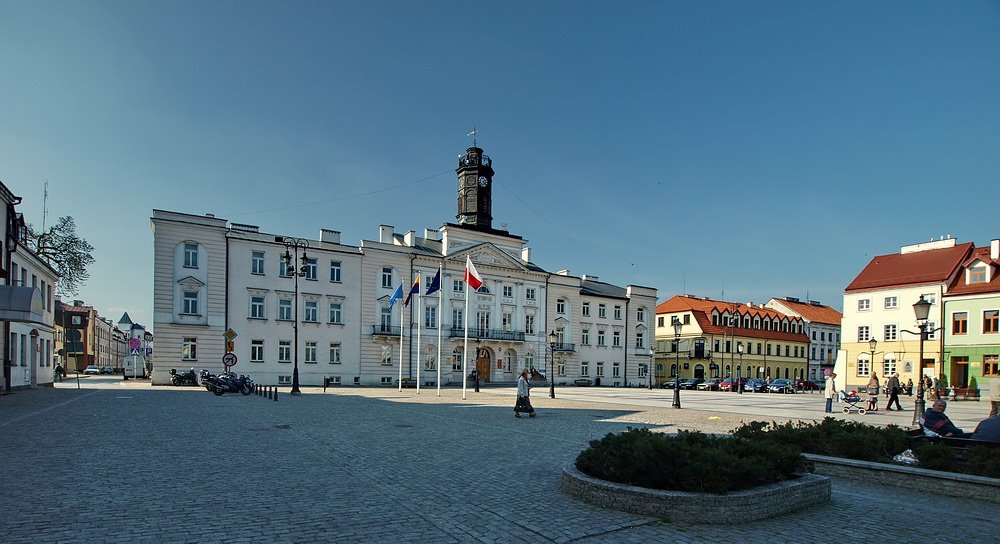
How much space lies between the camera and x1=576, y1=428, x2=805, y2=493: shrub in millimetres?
7660

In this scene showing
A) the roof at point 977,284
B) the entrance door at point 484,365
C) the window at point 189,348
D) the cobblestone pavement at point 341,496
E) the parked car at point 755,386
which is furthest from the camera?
the parked car at point 755,386

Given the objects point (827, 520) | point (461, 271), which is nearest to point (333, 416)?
point (827, 520)

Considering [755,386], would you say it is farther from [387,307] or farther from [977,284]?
[387,307]

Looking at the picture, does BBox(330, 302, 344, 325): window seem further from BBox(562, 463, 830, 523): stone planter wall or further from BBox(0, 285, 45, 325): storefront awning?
BBox(562, 463, 830, 523): stone planter wall

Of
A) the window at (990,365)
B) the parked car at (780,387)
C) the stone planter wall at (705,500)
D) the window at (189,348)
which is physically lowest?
the parked car at (780,387)

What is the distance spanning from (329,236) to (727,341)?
52.1m

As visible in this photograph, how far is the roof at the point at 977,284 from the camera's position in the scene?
1889 inches

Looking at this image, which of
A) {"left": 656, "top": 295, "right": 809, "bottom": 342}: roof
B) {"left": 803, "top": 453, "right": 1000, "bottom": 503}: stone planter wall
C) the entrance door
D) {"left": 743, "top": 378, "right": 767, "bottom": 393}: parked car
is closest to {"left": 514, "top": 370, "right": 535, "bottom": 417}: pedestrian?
{"left": 803, "top": 453, "right": 1000, "bottom": 503}: stone planter wall

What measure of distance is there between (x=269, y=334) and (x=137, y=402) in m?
22.3

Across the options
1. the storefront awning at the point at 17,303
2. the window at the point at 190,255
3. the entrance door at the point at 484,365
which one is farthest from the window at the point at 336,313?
the storefront awning at the point at 17,303

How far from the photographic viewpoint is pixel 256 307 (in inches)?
1853

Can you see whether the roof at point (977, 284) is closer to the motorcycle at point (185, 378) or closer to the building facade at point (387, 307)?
the building facade at point (387, 307)

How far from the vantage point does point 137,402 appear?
82.6 feet

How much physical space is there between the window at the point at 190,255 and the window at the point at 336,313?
10502mm
